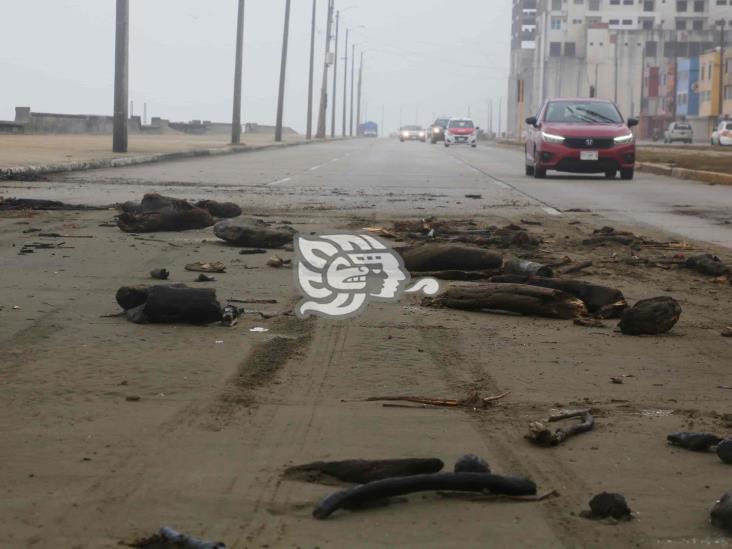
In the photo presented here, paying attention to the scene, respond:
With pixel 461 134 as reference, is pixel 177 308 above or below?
below

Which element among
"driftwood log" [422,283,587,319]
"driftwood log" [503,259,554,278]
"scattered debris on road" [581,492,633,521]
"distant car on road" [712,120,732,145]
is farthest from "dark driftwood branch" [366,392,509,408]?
"distant car on road" [712,120,732,145]

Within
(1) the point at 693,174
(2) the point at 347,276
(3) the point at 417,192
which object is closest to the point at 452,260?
(2) the point at 347,276

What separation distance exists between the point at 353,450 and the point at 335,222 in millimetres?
9058

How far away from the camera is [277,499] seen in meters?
3.62

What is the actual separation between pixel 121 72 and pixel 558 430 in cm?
3305

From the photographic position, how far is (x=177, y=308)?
6.77m

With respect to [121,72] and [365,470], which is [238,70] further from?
[365,470]

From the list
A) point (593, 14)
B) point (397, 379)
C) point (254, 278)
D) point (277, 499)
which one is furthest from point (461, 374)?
point (593, 14)

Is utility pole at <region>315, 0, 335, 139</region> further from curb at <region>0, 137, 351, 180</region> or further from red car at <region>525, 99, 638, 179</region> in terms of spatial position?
red car at <region>525, 99, 638, 179</region>

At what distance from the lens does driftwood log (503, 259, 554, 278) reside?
823 cm

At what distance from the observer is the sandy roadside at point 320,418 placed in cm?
342

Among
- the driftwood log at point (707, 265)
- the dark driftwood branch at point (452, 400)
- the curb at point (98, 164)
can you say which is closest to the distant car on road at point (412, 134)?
the curb at point (98, 164)

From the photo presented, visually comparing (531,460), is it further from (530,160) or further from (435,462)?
(530,160)

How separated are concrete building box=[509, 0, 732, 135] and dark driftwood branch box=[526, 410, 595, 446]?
138924mm
